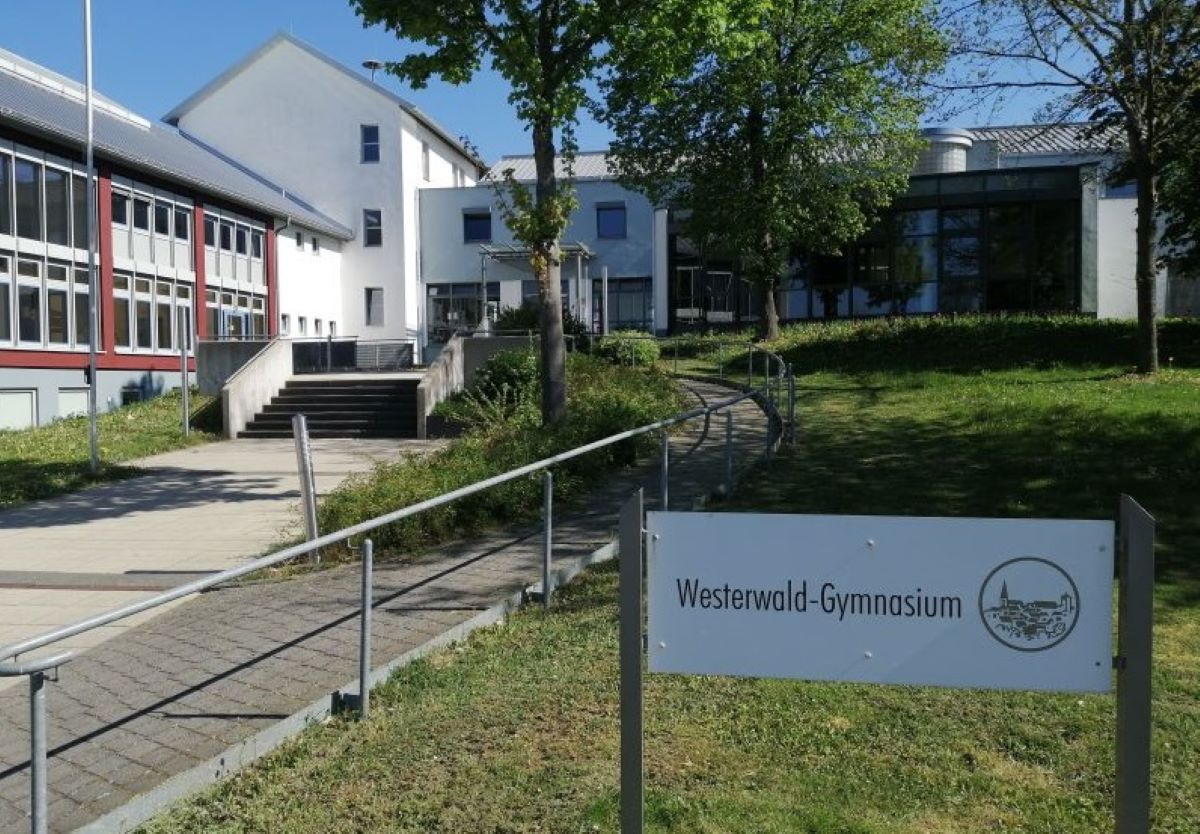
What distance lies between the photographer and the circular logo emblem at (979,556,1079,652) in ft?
10.2

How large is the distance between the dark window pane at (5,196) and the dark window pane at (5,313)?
134 centimetres

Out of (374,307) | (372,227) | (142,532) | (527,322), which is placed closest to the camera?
(142,532)

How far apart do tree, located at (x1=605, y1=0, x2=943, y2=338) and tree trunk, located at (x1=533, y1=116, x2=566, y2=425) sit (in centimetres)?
1290

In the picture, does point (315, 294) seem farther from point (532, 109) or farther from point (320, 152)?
point (532, 109)

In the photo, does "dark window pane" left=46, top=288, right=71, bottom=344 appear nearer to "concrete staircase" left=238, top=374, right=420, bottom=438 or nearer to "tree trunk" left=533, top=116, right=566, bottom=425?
"concrete staircase" left=238, top=374, right=420, bottom=438

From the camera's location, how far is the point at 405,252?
4328 cm

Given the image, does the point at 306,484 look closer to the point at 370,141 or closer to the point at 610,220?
the point at 610,220

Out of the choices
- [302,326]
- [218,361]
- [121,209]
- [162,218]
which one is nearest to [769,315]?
[218,361]

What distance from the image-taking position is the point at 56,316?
2612 cm

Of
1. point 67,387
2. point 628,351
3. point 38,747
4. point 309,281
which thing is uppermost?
point 309,281

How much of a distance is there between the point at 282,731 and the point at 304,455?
4.78 m

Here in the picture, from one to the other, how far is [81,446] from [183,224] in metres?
15.1

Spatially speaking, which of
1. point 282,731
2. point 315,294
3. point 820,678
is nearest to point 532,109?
point 282,731

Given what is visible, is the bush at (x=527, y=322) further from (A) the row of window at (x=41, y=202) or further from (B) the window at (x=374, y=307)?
(B) the window at (x=374, y=307)
